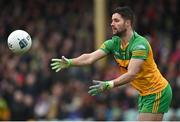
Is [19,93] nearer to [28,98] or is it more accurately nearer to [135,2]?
[28,98]

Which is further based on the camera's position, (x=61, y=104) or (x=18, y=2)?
(x=18, y=2)

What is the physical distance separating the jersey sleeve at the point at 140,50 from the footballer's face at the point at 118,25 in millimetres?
251

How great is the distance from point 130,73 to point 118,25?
66 cm

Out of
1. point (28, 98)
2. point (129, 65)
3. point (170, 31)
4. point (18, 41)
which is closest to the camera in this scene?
point (129, 65)

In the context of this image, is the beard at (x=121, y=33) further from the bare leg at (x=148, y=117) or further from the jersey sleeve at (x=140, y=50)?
the bare leg at (x=148, y=117)

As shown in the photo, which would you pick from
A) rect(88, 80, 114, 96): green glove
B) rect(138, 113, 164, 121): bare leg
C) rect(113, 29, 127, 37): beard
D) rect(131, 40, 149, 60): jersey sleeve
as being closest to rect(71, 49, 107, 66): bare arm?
rect(113, 29, 127, 37): beard

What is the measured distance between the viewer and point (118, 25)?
29.6 ft

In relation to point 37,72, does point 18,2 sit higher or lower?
higher

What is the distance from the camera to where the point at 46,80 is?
16.1 metres

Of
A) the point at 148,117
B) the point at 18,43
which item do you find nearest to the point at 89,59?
the point at 18,43

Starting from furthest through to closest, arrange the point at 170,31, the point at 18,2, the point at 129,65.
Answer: the point at 18,2
the point at 170,31
the point at 129,65

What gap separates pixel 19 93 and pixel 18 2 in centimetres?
567

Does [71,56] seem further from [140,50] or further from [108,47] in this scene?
[140,50]

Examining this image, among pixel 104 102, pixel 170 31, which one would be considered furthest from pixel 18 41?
pixel 170 31
